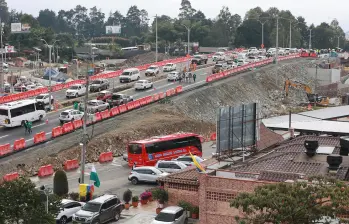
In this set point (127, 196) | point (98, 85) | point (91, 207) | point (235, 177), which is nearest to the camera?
point (235, 177)

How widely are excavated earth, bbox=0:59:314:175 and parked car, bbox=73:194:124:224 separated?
1186 cm

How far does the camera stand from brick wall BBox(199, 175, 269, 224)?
27.6m

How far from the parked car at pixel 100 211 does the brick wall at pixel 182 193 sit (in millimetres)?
2718

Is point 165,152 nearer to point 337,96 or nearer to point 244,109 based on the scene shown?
point 244,109

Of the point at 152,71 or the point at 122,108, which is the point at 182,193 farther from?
the point at 152,71

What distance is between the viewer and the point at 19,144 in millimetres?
44781

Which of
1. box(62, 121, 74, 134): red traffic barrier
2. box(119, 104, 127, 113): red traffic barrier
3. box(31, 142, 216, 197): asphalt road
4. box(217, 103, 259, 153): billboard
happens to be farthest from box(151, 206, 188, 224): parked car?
box(119, 104, 127, 113): red traffic barrier

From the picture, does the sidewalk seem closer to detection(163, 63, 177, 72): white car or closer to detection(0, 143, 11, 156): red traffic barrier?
detection(0, 143, 11, 156): red traffic barrier

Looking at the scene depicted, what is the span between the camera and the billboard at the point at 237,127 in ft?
111

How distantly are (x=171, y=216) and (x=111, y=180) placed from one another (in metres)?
12.5

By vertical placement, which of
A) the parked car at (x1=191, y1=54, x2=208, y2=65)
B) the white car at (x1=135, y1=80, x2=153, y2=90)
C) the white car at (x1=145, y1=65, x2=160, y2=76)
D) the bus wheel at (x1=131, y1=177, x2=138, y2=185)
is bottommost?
the bus wheel at (x1=131, y1=177, x2=138, y2=185)

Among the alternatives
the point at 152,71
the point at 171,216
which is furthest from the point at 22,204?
the point at 152,71

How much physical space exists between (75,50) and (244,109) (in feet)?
383

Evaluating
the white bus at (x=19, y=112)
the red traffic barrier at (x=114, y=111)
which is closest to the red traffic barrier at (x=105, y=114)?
the red traffic barrier at (x=114, y=111)
